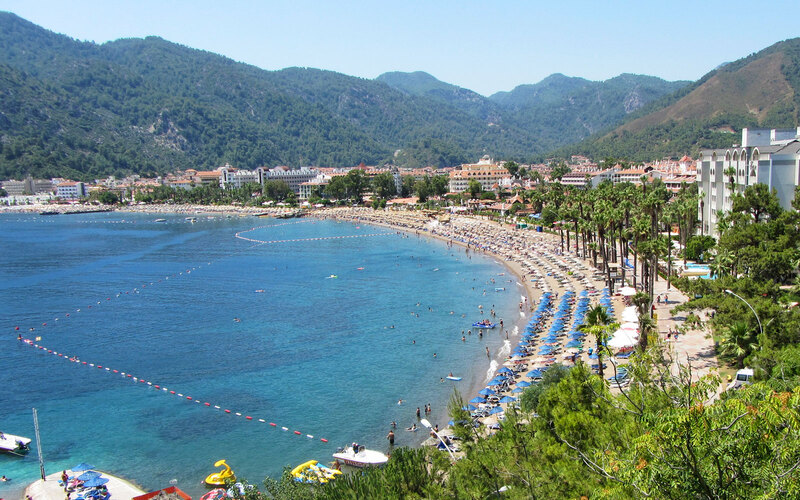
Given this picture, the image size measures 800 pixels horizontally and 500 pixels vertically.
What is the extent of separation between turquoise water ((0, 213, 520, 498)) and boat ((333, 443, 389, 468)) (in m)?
1.30

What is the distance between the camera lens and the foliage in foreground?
Result: 9000 mm

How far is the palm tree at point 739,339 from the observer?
25234 millimetres

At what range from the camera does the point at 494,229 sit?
93000 millimetres

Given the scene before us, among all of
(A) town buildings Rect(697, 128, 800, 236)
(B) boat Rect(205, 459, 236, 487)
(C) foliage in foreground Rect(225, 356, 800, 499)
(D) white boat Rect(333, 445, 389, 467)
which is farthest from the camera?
(A) town buildings Rect(697, 128, 800, 236)

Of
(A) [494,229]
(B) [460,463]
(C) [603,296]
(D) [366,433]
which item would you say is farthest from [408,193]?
(B) [460,463]

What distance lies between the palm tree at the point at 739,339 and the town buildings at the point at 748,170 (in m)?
22.7

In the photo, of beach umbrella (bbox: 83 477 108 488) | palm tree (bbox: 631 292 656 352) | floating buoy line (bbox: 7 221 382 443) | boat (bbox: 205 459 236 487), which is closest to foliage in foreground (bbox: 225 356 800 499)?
palm tree (bbox: 631 292 656 352)

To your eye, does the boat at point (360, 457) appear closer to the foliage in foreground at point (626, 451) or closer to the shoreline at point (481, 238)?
the foliage in foreground at point (626, 451)

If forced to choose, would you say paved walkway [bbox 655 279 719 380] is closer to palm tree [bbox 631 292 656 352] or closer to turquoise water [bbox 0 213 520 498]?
palm tree [bbox 631 292 656 352]

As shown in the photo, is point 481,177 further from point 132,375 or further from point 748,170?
point 132,375

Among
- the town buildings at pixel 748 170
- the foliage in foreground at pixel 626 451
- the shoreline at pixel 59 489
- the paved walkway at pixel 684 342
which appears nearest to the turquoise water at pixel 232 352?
the shoreline at pixel 59 489

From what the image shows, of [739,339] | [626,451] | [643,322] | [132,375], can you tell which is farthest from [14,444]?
[739,339]

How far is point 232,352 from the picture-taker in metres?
41.3

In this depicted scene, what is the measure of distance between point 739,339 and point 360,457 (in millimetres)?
16248
